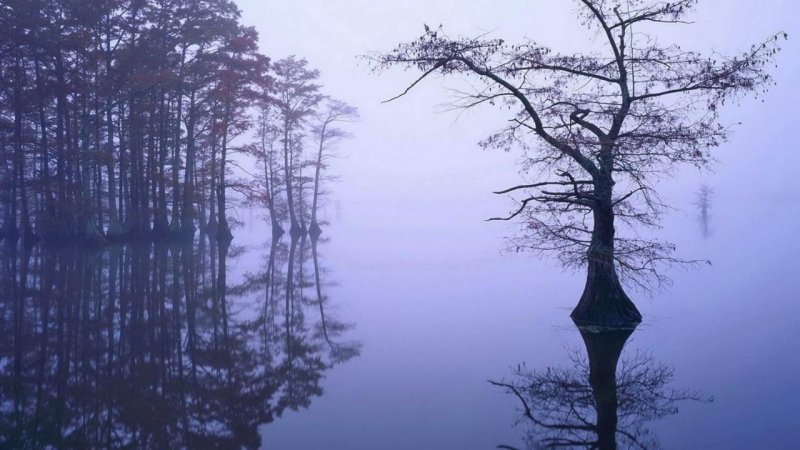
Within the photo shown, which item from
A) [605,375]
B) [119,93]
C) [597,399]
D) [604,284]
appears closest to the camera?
[597,399]

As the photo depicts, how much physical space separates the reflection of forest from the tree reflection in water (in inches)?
97.3

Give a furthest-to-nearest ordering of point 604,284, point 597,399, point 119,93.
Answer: point 119,93 → point 604,284 → point 597,399

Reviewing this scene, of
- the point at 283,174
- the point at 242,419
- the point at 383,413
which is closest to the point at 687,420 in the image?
the point at 383,413

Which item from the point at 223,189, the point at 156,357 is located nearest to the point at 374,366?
the point at 156,357

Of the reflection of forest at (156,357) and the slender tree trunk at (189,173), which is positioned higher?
the slender tree trunk at (189,173)

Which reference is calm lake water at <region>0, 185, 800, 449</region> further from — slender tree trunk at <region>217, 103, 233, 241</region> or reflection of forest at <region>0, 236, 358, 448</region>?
slender tree trunk at <region>217, 103, 233, 241</region>

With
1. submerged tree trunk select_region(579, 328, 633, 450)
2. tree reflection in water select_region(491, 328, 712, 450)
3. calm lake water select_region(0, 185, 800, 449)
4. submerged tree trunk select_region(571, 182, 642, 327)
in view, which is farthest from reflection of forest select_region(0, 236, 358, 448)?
submerged tree trunk select_region(571, 182, 642, 327)

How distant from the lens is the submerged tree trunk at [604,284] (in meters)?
10.1

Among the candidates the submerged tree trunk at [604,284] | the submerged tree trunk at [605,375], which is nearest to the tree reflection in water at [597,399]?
the submerged tree trunk at [605,375]

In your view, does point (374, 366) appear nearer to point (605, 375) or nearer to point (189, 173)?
point (605, 375)

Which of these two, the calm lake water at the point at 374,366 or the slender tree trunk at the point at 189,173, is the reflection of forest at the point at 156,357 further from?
the slender tree trunk at the point at 189,173

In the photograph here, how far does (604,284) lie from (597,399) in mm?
4369

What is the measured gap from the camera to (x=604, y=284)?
1008 centimetres

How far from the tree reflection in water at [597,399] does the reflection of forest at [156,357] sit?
247cm
